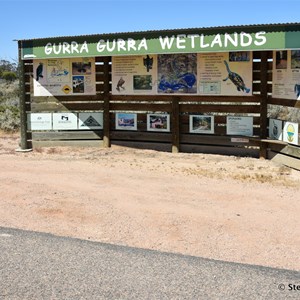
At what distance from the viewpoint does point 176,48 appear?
39.7 feet

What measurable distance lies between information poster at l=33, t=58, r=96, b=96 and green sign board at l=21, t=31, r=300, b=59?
2.21 ft

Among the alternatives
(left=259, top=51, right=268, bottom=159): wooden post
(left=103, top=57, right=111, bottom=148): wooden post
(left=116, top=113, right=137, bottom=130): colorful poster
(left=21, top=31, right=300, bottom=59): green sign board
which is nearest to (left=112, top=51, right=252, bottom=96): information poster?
(left=103, top=57, right=111, bottom=148): wooden post

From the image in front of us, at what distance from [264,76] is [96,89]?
A: 192 inches

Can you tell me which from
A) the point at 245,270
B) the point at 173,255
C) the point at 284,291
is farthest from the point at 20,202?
the point at 284,291

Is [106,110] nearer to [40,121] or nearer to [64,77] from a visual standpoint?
[64,77]

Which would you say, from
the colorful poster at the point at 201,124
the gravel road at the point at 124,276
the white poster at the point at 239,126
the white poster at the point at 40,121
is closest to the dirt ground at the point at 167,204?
the gravel road at the point at 124,276

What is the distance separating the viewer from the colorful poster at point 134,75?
45.0 ft

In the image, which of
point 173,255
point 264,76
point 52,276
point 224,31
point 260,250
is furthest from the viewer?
point 264,76

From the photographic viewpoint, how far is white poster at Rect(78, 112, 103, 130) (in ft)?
48.4

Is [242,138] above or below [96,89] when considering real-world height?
below

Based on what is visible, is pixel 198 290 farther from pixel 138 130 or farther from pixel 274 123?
pixel 138 130

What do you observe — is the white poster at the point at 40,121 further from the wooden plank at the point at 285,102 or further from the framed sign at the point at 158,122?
the wooden plank at the point at 285,102

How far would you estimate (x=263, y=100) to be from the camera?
12.5 meters

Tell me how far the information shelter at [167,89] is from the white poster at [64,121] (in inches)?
1.3
